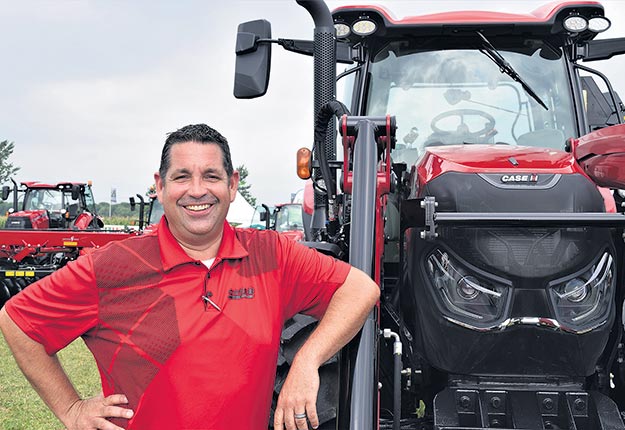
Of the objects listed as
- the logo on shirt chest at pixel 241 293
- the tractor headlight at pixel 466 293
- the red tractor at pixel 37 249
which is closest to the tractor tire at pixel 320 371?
the logo on shirt chest at pixel 241 293

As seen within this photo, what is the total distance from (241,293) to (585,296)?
4.49 feet

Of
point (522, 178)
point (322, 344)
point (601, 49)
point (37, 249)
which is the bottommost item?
point (37, 249)

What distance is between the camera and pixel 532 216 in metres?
2.64

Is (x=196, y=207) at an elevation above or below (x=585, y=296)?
above

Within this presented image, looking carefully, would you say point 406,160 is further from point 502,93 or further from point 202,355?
point 202,355

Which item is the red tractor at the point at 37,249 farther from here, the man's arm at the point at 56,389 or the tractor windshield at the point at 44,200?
the man's arm at the point at 56,389

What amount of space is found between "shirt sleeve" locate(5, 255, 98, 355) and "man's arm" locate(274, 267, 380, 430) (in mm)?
662

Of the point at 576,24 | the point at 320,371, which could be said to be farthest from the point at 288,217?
the point at 320,371

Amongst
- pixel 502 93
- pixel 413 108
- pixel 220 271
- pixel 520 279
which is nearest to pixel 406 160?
pixel 413 108

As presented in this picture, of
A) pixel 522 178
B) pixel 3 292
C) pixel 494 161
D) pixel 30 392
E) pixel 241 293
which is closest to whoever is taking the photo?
pixel 241 293

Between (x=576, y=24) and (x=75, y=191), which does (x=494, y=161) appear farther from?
(x=75, y=191)

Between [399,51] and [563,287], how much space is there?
5.63 ft

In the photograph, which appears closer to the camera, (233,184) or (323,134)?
(233,184)

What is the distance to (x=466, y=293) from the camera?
285 cm
